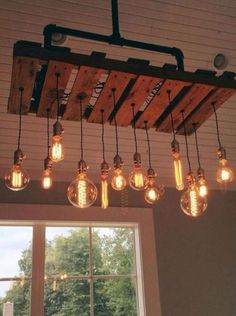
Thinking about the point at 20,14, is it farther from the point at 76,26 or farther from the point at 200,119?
the point at 200,119

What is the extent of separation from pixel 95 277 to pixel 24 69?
7.07 feet

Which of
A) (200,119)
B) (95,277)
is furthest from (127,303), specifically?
(200,119)

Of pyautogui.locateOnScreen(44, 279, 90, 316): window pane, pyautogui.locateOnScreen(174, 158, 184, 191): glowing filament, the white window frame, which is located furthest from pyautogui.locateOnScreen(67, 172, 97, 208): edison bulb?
pyautogui.locateOnScreen(44, 279, 90, 316): window pane

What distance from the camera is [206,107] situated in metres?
1.83

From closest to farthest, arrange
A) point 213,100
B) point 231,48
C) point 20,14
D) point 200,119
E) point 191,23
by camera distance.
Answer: point 213,100 < point 200,119 < point 20,14 < point 191,23 < point 231,48

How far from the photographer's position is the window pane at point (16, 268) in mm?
2961

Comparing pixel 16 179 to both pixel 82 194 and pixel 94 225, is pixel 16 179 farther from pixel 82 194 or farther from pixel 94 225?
pixel 94 225

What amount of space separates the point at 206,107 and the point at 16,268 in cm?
205

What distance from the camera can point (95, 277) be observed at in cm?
320

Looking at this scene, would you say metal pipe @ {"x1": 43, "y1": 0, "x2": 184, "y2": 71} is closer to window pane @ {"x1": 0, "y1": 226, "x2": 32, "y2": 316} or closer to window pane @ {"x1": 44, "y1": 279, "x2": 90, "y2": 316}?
window pane @ {"x1": 0, "y1": 226, "x2": 32, "y2": 316}

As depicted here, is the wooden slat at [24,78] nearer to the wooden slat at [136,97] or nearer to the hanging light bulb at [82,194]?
the hanging light bulb at [82,194]

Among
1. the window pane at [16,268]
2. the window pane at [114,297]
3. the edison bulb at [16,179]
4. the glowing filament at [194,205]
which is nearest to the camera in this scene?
the edison bulb at [16,179]

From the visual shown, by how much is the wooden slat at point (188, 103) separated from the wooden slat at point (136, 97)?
169 millimetres

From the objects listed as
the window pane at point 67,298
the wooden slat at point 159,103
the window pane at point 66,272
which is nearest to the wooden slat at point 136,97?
the wooden slat at point 159,103
